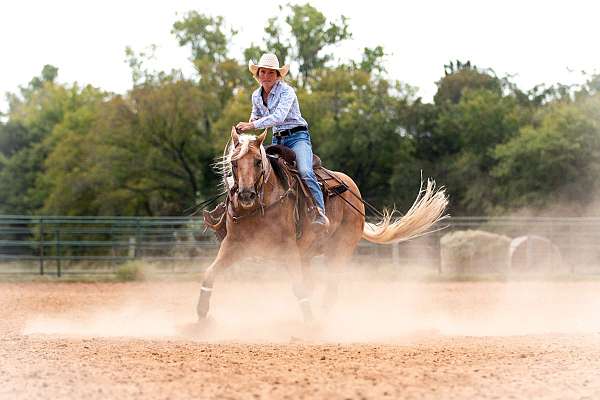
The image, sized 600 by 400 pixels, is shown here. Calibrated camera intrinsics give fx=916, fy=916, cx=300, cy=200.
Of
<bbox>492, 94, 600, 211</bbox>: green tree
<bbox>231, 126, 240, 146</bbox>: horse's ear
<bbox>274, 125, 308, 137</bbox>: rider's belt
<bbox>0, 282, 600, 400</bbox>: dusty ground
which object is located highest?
<bbox>492, 94, 600, 211</bbox>: green tree

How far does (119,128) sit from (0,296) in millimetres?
22173

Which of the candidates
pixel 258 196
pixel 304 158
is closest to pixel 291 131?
pixel 304 158

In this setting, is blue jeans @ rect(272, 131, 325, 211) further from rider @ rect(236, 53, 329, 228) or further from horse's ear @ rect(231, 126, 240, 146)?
horse's ear @ rect(231, 126, 240, 146)

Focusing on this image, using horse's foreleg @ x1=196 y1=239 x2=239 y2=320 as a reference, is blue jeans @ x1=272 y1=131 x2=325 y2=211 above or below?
above

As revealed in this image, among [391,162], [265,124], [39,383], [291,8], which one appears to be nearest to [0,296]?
[265,124]

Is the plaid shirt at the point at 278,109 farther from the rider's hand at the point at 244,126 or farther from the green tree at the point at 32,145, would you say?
the green tree at the point at 32,145

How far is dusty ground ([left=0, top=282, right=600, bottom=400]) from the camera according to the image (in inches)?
223

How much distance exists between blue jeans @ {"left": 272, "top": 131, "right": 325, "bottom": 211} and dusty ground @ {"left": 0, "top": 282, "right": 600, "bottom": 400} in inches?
57.0

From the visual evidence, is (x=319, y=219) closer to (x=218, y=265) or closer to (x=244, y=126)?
(x=218, y=265)

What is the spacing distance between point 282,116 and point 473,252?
14.3 m

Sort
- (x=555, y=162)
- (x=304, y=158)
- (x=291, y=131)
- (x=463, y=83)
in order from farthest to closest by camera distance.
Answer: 1. (x=463, y=83)
2. (x=555, y=162)
3. (x=291, y=131)
4. (x=304, y=158)

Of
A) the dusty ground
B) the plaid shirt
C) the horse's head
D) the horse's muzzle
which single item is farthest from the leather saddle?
the dusty ground

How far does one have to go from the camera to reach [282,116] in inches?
378

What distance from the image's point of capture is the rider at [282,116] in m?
9.63
